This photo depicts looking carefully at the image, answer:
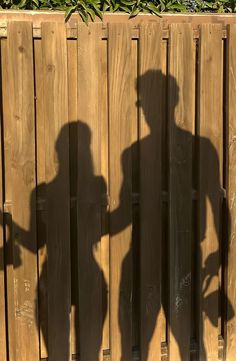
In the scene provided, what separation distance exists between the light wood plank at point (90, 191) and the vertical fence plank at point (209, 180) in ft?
2.17

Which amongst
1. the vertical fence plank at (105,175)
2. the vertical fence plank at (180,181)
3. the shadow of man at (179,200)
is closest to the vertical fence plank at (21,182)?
the vertical fence plank at (105,175)

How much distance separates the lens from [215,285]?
10.9ft

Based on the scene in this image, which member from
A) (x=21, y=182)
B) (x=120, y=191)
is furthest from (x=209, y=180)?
(x=21, y=182)

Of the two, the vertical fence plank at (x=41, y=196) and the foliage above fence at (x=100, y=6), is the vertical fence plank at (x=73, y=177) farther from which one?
the foliage above fence at (x=100, y=6)

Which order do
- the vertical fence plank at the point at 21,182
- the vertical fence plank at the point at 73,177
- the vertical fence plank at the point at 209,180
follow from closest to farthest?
the vertical fence plank at the point at 21,182, the vertical fence plank at the point at 73,177, the vertical fence plank at the point at 209,180

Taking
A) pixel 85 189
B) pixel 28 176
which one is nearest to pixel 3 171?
pixel 28 176

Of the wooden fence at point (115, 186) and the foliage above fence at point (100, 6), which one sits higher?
the foliage above fence at point (100, 6)

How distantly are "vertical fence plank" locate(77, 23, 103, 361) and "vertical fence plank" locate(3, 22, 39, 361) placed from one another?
29 centimetres

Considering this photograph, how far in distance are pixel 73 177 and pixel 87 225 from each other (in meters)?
0.31

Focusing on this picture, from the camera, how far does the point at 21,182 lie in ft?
9.84

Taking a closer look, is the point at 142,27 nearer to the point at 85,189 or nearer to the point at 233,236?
the point at 85,189

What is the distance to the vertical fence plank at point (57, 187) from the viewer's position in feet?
9.63

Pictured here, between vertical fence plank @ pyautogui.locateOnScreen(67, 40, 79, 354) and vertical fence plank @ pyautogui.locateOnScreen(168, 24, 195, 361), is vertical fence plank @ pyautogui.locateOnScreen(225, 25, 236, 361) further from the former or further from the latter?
vertical fence plank @ pyautogui.locateOnScreen(67, 40, 79, 354)

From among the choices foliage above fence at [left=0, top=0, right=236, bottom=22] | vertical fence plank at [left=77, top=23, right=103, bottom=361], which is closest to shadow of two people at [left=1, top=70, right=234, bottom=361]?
vertical fence plank at [left=77, top=23, right=103, bottom=361]
